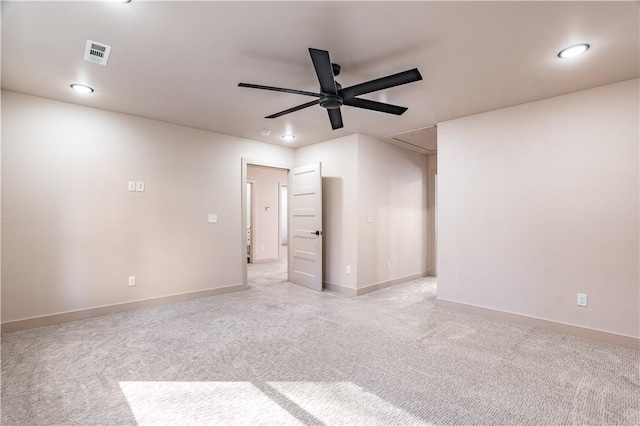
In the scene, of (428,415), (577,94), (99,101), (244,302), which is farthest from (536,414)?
(99,101)

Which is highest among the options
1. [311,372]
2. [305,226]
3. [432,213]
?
[432,213]

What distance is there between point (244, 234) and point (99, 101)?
250cm

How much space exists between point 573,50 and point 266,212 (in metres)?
6.51

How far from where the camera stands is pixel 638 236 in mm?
2734

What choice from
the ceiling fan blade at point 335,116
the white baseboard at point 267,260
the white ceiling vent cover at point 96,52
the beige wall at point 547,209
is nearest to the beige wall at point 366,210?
the beige wall at point 547,209

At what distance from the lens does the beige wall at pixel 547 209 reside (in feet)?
9.22

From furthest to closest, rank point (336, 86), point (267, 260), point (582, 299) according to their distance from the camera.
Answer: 1. point (267, 260)
2. point (582, 299)
3. point (336, 86)

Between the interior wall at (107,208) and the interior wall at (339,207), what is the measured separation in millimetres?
1382

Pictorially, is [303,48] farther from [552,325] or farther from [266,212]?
[266,212]

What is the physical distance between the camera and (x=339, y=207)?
4836 mm

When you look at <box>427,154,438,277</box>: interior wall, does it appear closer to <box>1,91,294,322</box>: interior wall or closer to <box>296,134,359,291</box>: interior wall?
<box>296,134,359,291</box>: interior wall

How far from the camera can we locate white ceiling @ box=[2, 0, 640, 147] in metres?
1.88

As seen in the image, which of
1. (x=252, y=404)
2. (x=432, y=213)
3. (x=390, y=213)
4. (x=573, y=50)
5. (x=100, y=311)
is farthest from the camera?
(x=432, y=213)

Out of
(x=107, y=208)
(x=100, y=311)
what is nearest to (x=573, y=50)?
(x=107, y=208)
